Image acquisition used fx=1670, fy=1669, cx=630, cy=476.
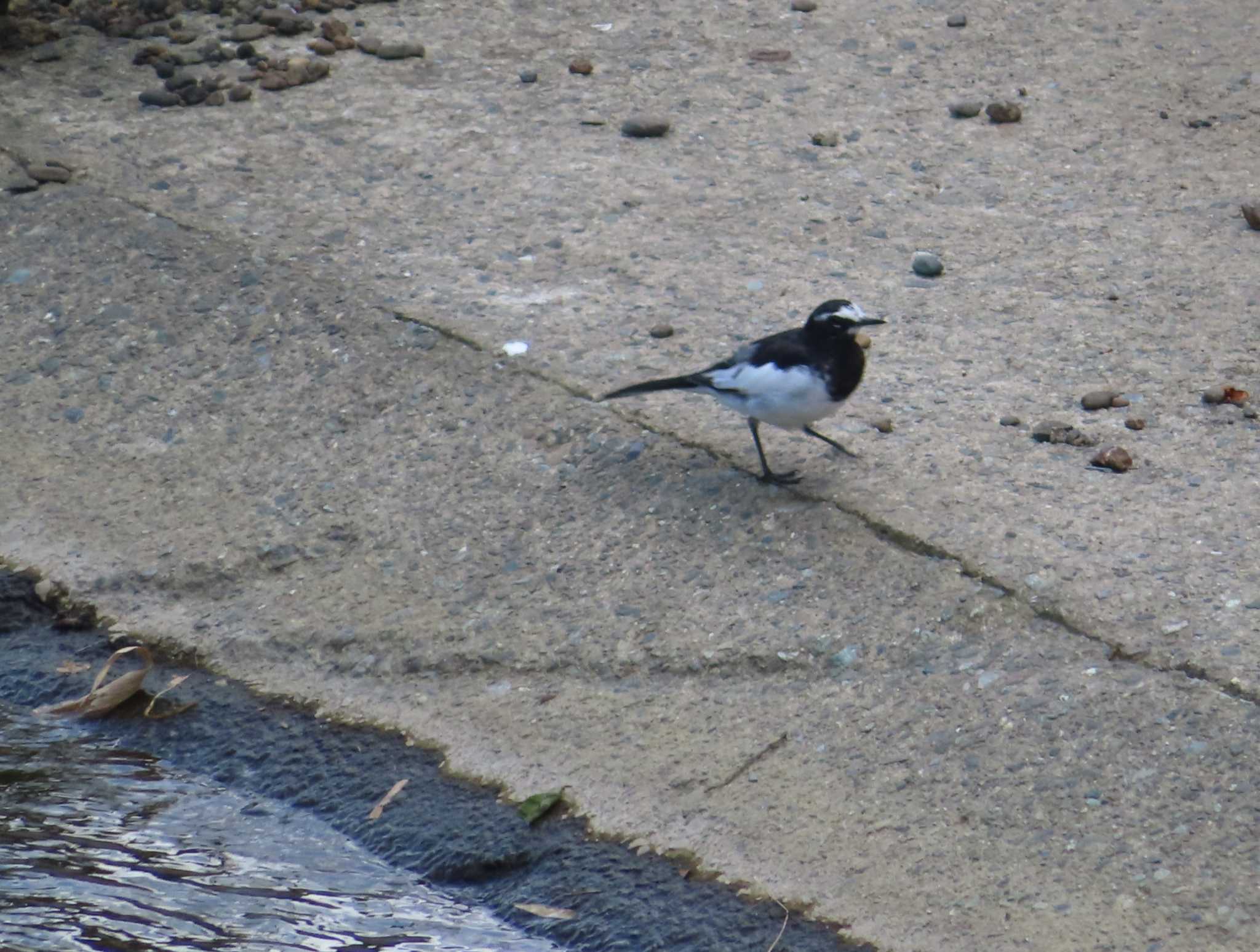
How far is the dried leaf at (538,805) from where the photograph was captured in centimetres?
366

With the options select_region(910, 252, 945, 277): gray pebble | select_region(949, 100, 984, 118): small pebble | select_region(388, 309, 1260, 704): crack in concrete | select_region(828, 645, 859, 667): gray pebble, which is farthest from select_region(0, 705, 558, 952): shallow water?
select_region(949, 100, 984, 118): small pebble

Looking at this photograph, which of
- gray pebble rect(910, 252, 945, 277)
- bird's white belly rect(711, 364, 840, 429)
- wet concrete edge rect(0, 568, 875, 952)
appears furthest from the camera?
gray pebble rect(910, 252, 945, 277)

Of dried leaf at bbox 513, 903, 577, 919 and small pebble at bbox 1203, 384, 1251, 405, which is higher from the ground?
small pebble at bbox 1203, 384, 1251, 405

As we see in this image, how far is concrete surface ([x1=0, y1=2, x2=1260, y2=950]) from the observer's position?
3.62m

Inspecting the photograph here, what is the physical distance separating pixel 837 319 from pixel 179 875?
7.04ft

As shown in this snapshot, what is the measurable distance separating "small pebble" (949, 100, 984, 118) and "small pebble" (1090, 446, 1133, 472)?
7.84ft

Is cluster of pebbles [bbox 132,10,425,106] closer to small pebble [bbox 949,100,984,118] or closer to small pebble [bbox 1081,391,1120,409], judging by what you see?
small pebble [bbox 949,100,984,118]

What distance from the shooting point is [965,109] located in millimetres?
6574

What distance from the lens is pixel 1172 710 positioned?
3676mm

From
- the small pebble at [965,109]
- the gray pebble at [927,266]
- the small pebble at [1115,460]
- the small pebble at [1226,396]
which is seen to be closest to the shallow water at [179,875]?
the small pebble at [1115,460]

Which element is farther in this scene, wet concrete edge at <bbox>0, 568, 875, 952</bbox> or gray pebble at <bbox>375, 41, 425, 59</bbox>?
gray pebble at <bbox>375, 41, 425, 59</bbox>

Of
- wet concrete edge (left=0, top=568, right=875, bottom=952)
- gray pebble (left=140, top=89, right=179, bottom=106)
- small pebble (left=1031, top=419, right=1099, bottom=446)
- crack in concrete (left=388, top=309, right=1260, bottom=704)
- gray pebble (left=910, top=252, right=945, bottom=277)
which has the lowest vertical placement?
wet concrete edge (left=0, top=568, right=875, bottom=952)

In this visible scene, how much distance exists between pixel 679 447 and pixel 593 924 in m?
1.68

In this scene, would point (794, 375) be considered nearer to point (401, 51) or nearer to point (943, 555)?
point (943, 555)
